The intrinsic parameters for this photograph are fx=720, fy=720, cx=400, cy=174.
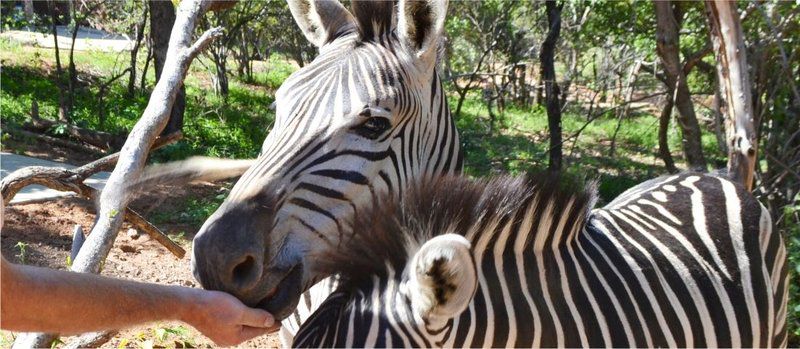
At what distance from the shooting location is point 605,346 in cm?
191

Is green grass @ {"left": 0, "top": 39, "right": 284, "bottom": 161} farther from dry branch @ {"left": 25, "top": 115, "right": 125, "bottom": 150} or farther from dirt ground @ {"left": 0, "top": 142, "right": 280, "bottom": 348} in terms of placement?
→ dirt ground @ {"left": 0, "top": 142, "right": 280, "bottom": 348}

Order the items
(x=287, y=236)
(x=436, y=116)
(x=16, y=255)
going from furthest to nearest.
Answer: (x=16, y=255), (x=436, y=116), (x=287, y=236)

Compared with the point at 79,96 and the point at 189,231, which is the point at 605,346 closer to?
the point at 189,231

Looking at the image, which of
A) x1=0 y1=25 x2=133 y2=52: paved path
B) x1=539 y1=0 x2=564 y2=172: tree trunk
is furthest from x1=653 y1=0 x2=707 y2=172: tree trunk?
x1=0 y1=25 x2=133 y2=52: paved path

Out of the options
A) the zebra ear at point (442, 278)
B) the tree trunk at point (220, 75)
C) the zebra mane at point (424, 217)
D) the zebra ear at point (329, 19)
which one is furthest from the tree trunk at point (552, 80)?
the tree trunk at point (220, 75)

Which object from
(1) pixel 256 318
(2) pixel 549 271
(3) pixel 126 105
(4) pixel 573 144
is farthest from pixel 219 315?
(3) pixel 126 105

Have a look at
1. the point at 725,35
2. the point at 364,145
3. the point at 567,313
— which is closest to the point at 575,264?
the point at 567,313

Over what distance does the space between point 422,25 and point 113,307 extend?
51.0 inches

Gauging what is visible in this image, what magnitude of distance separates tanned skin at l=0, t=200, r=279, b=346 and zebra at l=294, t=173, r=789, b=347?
29 centimetres

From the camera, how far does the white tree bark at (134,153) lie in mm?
3359

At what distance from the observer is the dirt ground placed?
4.63m

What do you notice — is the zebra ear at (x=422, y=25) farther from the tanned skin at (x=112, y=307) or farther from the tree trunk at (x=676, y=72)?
the tree trunk at (x=676, y=72)

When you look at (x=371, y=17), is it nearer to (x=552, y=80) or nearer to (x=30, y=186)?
(x=552, y=80)

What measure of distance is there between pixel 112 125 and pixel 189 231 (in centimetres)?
451
